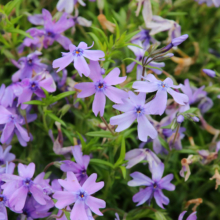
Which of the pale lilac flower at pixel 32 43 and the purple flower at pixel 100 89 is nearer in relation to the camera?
the purple flower at pixel 100 89

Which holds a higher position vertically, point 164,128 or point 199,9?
point 199,9

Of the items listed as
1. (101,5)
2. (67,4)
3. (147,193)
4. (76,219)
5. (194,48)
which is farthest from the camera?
(194,48)

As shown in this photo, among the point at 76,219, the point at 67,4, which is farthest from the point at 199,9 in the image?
the point at 76,219

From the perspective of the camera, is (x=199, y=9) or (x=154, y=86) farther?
(x=199, y=9)

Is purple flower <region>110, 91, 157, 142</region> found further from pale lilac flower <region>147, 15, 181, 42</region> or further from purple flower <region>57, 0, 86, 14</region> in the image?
purple flower <region>57, 0, 86, 14</region>

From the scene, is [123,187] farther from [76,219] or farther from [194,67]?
[194,67]

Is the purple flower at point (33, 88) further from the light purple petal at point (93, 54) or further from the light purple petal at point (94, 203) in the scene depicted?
the light purple petal at point (94, 203)

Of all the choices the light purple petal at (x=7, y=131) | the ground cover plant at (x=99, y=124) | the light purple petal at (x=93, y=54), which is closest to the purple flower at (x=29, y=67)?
the ground cover plant at (x=99, y=124)
